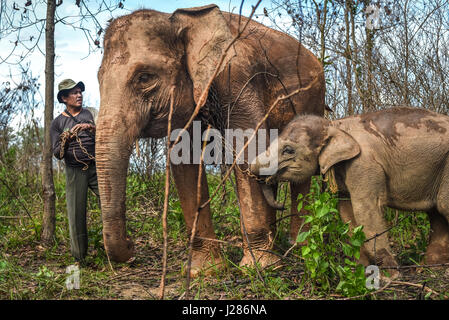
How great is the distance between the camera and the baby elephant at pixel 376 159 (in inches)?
162

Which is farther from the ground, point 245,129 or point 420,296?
point 245,129

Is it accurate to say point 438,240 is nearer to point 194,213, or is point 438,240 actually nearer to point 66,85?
point 194,213

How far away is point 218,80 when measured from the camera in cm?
466

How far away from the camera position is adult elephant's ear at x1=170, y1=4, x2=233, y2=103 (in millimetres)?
4605

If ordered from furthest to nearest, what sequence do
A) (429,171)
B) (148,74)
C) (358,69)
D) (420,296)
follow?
1. (358,69)
2. (148,74)
3. (429,171)
4. (420,296)

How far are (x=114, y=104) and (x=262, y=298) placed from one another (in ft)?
6.60

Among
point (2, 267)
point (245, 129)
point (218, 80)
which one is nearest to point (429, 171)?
point (245, 129)

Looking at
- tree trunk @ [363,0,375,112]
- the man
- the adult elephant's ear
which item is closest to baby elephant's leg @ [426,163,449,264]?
the adult elephant's ear

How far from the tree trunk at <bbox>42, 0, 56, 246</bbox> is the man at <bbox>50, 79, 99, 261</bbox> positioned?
416 mm

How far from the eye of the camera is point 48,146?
608 cm

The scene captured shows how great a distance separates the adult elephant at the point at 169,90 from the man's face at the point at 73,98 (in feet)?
3.92

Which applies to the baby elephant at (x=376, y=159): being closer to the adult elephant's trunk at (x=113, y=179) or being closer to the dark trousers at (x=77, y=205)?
the adult elephant's trunk at (x=113, y=179)

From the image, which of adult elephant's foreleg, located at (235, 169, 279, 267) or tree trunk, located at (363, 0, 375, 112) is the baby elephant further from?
tree trunk, located at (363, 0, 375, 112)
